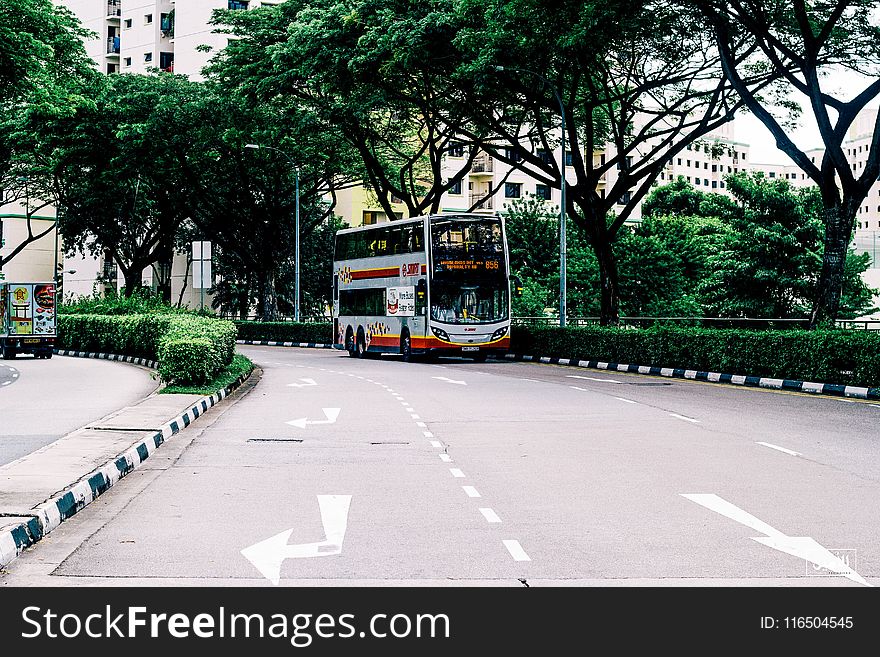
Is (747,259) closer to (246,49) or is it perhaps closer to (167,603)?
(246,49)

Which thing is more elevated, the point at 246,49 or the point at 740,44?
the point at 246,49

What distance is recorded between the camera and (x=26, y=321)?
147 feet

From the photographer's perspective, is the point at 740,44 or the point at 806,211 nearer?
the point at 740,44

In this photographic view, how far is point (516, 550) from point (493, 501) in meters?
2.24

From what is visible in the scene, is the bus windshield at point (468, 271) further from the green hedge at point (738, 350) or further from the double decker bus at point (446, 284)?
the green hedge at point (738, 350)

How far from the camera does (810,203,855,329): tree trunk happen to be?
1061 inches

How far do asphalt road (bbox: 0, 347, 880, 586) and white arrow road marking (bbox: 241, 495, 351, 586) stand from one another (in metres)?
0.03

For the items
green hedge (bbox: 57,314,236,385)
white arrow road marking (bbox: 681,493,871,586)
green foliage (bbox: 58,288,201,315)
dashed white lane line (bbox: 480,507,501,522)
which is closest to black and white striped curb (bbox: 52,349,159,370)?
green hedge (bbox: 57,314,236,385)

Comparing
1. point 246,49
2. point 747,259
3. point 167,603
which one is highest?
point 246,49

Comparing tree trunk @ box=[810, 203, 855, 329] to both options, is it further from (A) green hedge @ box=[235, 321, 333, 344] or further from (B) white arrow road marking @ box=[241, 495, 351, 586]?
(A) green hedge @ box=[235, 321, 333, 344]

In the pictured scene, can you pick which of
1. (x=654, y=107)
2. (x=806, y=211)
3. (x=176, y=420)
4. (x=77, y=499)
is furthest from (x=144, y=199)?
(x=77, y=499)

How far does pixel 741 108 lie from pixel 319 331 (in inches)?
998

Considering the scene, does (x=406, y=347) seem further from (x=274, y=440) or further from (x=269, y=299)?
(x=274, y=440)

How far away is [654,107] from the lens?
42.2m
